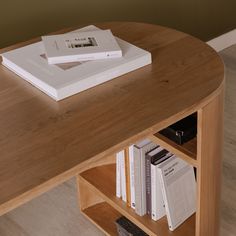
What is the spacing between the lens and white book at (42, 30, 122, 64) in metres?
1.38

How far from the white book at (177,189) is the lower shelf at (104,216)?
0.91 ft

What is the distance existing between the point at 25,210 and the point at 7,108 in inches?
28.7

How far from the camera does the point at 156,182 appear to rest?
5.04 ft

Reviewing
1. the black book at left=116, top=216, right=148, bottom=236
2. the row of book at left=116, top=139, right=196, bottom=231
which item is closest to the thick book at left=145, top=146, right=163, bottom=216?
the row of book at left=116, top=139, right=196, bottom=231

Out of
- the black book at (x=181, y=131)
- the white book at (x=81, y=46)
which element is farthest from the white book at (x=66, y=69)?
the black book at (x=181, y=131)

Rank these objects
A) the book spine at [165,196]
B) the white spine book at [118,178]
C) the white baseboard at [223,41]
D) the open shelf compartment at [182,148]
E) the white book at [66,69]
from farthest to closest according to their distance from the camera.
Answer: the white baseboard at [223,41] < the white spine book at [118,178] < the book spine at [165,196] < the open shelf compartment at [182,148] < the white book at [66,69]

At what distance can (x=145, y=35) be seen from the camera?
1609 mm

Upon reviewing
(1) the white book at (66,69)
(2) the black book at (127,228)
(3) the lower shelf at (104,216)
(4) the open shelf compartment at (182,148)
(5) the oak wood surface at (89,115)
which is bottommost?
(3) the lower shelf at (104,216)

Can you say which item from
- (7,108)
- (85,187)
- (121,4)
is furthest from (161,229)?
(121,4)

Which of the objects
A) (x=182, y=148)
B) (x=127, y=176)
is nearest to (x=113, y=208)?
(x=127, y=176)

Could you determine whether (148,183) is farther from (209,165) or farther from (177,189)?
(209,165)

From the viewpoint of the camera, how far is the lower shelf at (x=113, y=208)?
62.5 inches

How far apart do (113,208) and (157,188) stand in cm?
36

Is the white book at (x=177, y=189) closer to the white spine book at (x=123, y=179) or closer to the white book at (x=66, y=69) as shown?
the white spine book at (x=123, y=179)
